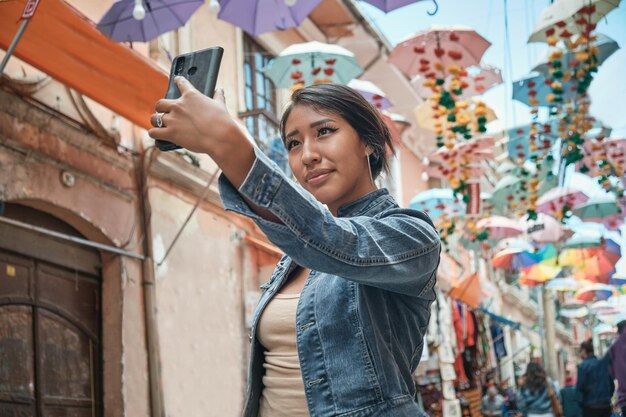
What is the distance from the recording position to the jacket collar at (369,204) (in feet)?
7.05

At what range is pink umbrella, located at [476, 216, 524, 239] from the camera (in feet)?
51.7

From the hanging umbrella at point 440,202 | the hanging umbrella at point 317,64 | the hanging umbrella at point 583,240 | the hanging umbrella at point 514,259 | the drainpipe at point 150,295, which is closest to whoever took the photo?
the drainpipe at point 150,295

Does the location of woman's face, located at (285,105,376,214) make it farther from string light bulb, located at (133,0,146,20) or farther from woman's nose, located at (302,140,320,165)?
string light bulb, located at (133,0,146,20)

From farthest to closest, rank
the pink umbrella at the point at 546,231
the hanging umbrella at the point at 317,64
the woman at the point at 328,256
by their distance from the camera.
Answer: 1. the pink umbrella at the point at 546,231
2. the hanging umbrella at the point at 317,64
3. the woman at the point at 328,256

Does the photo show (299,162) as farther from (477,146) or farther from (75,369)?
(477,146)

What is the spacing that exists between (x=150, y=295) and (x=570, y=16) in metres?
Result: 5.20

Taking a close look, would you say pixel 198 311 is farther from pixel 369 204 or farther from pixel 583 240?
pixel 583 240

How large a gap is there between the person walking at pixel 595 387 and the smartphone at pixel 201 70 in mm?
10619

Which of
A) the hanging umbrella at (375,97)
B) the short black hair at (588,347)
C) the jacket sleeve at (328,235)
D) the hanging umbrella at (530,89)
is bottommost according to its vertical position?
the jacket sleeve at (328,235)

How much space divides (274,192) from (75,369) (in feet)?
24.3

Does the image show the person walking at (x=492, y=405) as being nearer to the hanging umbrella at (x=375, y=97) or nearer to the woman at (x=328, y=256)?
the hanging umbrella at (x=375, y=97)

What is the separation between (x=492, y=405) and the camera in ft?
52.6

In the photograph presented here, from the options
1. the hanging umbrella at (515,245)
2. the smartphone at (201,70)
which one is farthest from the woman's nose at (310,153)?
the hanging umbrella at (515,245)

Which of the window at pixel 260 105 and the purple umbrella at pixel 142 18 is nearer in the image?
the purple umbrella at pixel 142 18
